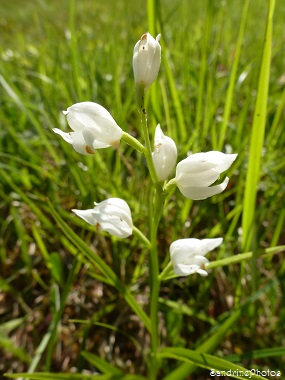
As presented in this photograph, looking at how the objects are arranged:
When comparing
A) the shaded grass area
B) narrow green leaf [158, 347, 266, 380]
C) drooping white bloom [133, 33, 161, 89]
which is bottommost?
narrow green leaf [158, 347, 266, 380]

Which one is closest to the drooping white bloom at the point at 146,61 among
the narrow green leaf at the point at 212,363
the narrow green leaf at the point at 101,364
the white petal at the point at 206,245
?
the white petal at the point at 206,245

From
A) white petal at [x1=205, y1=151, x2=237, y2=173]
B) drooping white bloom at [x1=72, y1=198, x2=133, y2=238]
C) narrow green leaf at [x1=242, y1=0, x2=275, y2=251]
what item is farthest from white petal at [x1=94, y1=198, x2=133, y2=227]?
narrow green leaf at [x1=242, y1=0, x2=275, y2=251]

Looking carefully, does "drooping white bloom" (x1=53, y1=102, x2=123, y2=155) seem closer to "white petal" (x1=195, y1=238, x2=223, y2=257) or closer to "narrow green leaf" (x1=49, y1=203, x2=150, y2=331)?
"narrow green leaf" (x1=49, y1=203, x2=150, y2=331)

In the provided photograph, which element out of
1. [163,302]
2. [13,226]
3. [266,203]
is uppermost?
[266,203]

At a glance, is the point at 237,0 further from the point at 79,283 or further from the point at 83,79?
the point at 79,283

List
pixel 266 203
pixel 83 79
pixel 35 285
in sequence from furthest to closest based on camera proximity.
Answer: pixel 83 79
pixel 35 285
pixel 266 203

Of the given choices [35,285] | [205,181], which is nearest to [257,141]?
[205,181]

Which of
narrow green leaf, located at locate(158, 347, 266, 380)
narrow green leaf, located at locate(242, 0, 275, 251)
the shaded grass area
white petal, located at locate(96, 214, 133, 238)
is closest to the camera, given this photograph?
narrow green leaf, located at locate(158, 347, 266, 380)
